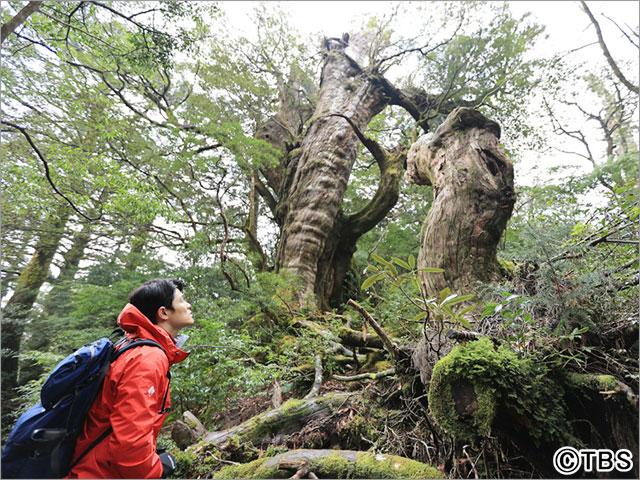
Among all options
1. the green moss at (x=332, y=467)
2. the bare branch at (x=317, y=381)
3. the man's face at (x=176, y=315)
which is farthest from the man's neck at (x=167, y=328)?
the bare branch at (x=317, y=381)

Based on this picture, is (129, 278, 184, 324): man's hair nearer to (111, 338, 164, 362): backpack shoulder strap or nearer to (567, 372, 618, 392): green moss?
(111, 338, 164, 362): backpack shoulder strap

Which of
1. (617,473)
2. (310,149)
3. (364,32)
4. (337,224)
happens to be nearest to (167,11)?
(310,149)

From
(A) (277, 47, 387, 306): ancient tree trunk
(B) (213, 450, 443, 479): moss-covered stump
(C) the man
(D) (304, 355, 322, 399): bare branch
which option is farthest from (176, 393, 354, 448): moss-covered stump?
(A) (277, 47, 387, 306): ancient tree trunk

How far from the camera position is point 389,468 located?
5.50ft

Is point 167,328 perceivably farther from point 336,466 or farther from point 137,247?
point 137,247

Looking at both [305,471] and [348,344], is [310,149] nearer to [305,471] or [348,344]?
[348,344]

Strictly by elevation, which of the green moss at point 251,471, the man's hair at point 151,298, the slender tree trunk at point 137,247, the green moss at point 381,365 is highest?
the slender tree trunk at point 137,247

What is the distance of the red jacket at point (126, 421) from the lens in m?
1.31

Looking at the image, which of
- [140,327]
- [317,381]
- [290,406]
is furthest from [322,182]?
[140,327]

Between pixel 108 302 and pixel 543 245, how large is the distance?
215 inches

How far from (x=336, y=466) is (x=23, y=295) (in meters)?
10.2

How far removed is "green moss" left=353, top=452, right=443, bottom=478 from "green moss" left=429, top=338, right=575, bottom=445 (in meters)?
0.26

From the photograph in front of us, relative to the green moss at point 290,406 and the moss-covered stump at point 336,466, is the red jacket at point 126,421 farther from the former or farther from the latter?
the green moss at point 290,406

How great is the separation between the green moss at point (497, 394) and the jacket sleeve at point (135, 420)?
1.31 metres
